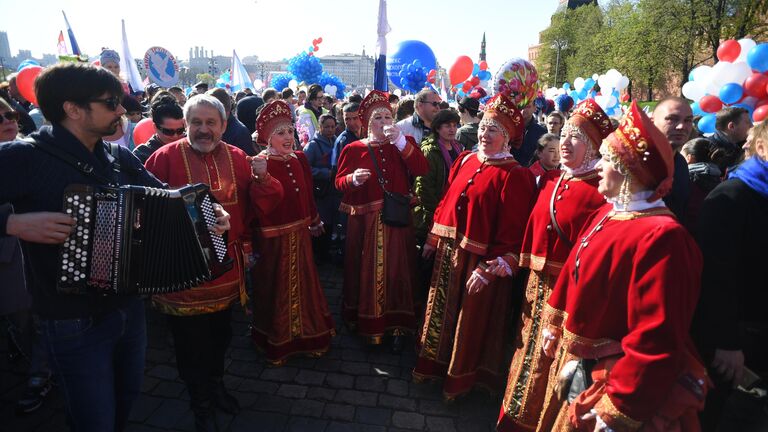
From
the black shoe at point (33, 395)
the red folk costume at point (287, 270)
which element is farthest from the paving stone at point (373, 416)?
the black shoe at point (33, 395)

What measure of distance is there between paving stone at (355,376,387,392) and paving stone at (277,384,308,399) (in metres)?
0.44

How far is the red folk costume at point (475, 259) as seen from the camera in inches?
127

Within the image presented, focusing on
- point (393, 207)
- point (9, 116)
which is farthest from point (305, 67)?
point (9, 116)

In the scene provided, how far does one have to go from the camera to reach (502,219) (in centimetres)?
321

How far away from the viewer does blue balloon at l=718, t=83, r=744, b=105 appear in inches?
181

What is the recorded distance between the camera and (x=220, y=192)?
3076 millimetres

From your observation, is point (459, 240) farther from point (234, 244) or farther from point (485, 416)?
point (234, 244)

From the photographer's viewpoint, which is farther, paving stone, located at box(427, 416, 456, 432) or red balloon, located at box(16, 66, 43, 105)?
red balloon, located at box(16, 66, 43, 105)

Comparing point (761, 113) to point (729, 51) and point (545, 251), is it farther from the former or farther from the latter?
point (545, 251)

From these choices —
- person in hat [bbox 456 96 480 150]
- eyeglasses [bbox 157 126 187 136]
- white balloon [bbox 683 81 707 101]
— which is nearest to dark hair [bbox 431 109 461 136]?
person in hat [bbox 456 96 480 150]

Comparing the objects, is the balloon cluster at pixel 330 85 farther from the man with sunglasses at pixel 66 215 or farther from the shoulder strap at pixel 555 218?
the man with sunglasses at pixel 66 215

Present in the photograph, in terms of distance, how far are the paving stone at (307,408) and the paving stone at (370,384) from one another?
39cm

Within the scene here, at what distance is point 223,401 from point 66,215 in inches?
78.3

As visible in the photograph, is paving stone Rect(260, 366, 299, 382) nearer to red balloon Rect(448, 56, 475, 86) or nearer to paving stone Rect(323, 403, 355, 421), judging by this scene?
paving stone Rect(323, 403, 355, 421)
